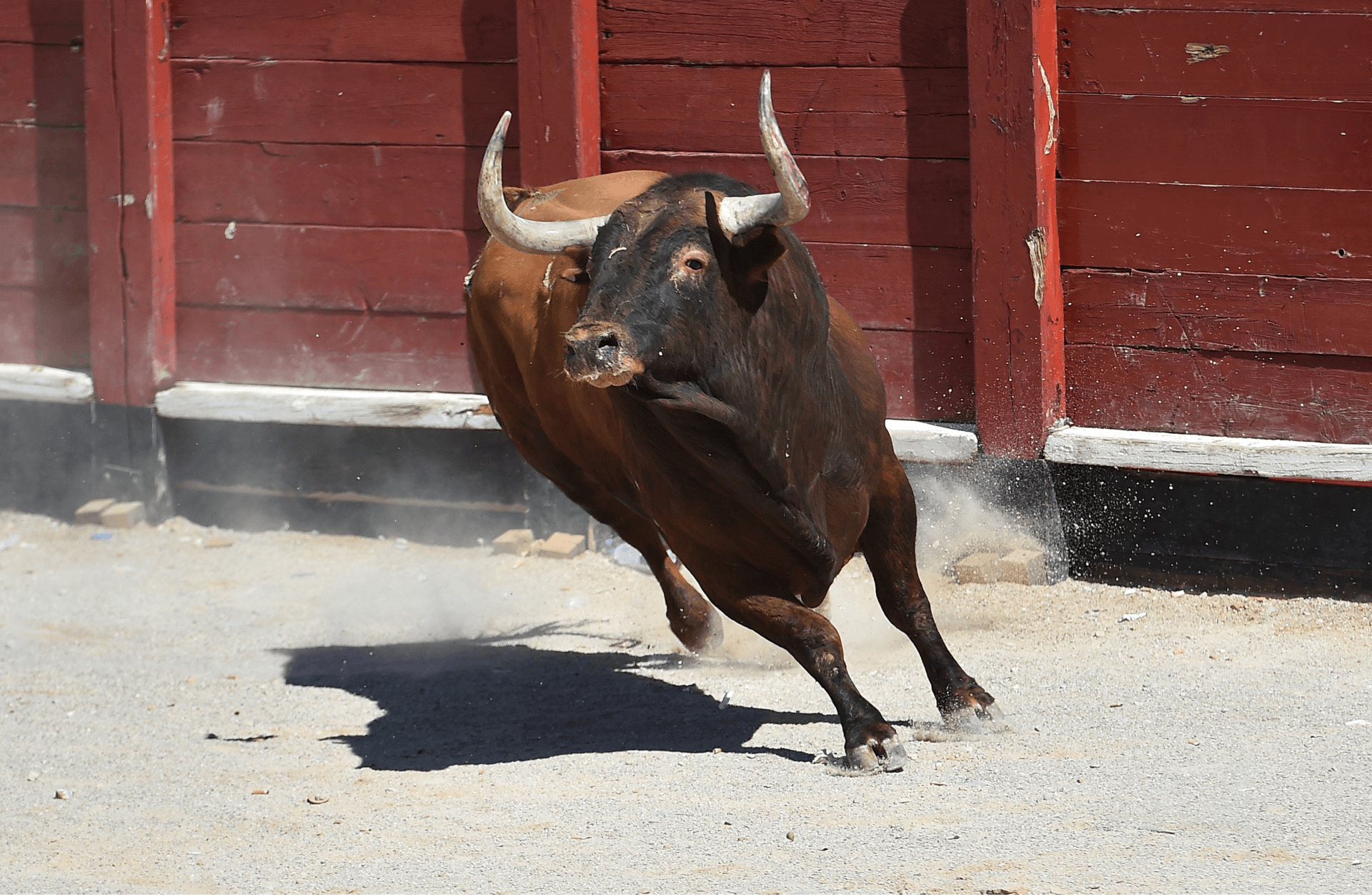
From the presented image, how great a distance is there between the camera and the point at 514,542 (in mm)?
7238

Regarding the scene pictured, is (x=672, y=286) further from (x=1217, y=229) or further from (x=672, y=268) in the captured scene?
(x=1217, y=229)

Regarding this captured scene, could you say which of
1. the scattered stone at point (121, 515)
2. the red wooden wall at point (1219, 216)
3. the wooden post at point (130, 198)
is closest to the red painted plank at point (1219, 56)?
the red wooden wall at point (1219, 216)

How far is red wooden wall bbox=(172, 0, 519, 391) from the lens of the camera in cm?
734

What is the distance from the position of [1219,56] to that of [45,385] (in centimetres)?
547

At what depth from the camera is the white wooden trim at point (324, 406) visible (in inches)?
290

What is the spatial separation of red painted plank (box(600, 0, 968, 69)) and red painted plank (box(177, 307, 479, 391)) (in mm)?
1447

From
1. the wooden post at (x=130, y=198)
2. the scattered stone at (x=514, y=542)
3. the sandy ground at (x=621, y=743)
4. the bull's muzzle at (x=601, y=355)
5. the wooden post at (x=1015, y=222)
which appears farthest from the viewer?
the wooden post at (x=130, y=198)

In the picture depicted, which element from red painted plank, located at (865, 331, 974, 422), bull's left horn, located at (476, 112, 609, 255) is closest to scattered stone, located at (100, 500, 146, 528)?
red painted plank, located at (865, 331, 974, 422)

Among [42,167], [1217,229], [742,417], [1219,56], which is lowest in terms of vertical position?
[742,417]

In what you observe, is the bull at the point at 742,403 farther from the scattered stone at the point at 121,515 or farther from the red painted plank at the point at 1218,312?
the scattered stone at the point at 121,515

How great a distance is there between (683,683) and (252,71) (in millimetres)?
3837

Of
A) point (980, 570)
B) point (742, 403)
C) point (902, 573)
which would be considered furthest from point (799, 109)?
point (742, 403)

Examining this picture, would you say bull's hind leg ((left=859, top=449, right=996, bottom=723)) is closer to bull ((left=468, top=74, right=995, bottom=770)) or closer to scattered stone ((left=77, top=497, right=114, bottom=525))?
bull ((left=468, top=74, right=995, bottom=770))

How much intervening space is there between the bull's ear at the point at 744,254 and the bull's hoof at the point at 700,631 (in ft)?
5.91
